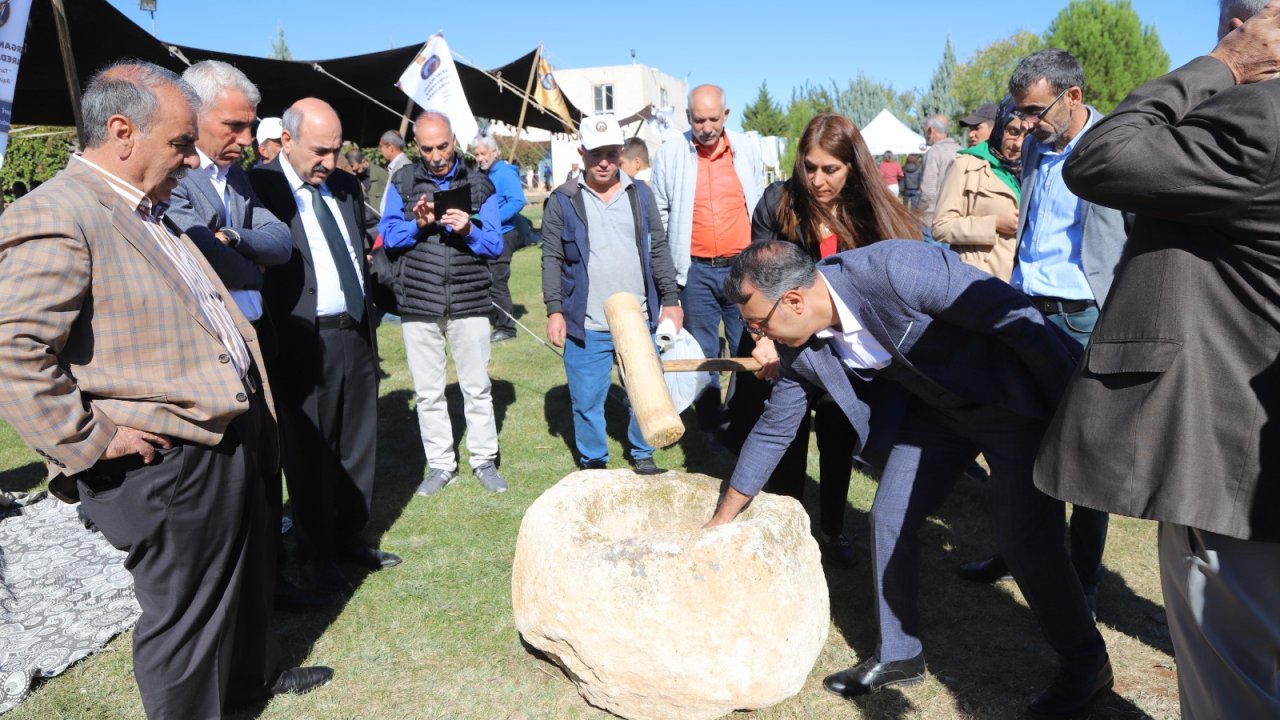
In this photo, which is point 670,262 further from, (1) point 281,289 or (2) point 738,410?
(1) point 281,289

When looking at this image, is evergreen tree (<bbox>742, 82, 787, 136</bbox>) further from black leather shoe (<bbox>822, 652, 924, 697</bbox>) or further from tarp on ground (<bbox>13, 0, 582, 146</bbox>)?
black leather shoe (<bbox>822, 652, 924, 697</bbox>)

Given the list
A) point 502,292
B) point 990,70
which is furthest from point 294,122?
point 990,70

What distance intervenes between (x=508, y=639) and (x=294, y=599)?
105cm

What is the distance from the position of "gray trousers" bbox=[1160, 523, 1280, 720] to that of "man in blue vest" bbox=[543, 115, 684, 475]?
3.16 metres

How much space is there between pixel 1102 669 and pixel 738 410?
2.00 meters

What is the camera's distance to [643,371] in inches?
126

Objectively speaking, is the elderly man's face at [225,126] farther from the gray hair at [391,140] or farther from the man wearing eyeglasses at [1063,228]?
the gray hair at [391,140]

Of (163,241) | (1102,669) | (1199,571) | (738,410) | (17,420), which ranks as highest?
(163,241)

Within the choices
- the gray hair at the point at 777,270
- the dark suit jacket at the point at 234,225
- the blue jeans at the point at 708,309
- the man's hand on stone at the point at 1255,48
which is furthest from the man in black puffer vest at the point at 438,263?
the man's hand on stone at the point at 1255,48

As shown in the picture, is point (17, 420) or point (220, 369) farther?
point (220, 369)

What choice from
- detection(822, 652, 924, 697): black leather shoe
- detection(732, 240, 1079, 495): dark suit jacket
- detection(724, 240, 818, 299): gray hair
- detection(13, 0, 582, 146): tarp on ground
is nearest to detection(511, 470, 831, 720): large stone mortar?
detection(822, 652, 924, 697): black leather shoe

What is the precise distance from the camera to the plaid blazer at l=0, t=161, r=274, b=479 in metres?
2.11

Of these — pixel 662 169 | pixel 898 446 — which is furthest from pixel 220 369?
pixel 662 169

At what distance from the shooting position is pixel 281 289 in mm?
3818
